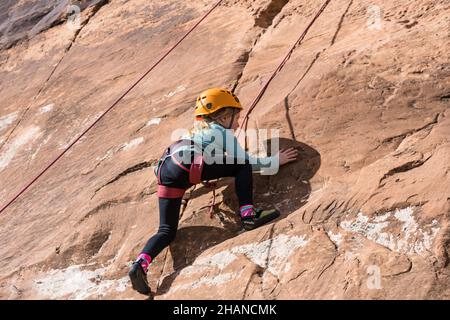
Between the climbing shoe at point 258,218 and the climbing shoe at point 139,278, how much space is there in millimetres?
807

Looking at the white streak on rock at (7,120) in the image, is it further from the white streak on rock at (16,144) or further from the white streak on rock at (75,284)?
the white streak on rock at (75,284)

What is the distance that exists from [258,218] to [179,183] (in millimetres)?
658

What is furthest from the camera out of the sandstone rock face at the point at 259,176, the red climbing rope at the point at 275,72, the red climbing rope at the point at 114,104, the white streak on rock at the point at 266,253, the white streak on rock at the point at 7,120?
the white streak on rock at the point at 7,120

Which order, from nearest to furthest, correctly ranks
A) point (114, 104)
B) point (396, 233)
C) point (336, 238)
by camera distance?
1. point (396, 233)
2. point (336, 238)
3. point (114, 104)

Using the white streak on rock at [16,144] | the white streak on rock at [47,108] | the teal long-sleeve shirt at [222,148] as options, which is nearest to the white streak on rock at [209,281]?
Result: the teal long-sleeve shirt at [222,148]

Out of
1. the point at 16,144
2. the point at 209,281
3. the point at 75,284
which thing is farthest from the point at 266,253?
the point at 16,144

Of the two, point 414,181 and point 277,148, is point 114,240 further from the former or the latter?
point 414,181

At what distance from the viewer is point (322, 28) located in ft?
19.8

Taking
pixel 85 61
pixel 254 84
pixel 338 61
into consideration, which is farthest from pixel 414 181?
pixel 85 61

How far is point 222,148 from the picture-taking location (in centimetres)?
466

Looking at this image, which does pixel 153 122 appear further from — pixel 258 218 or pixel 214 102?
pixel 258 218

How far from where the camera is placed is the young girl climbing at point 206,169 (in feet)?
14.6

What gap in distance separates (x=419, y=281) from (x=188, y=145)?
1.94m

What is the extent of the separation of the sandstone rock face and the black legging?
7.2 inches
